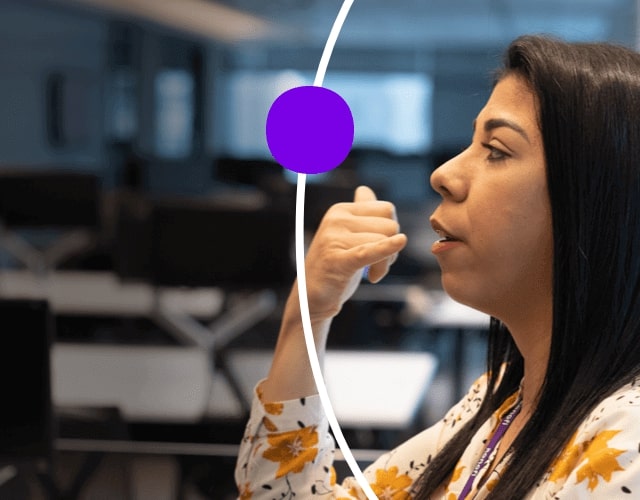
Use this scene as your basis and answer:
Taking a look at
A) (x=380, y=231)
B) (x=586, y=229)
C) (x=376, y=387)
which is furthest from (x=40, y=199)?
(x=586, y=229)

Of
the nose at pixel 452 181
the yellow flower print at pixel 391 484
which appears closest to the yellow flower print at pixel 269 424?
the yellow flower print at pixel 391 484

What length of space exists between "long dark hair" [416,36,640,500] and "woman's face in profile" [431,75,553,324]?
20 mm

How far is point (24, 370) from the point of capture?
1669mm

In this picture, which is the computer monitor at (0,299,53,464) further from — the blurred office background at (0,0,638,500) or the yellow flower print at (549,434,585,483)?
the yellow flower print at (549,434,585,483)

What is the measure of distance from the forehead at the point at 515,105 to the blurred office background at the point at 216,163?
5.31 ft

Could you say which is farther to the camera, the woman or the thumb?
the thumb

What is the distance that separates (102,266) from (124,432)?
126 cm

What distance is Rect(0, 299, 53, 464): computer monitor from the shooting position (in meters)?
1.66

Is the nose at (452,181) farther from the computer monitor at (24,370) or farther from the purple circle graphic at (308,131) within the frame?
the computer monitor at (24,370)

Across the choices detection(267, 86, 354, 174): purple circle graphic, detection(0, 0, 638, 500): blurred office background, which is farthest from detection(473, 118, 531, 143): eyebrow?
detection(0, 0, 638, 500): blurred office background

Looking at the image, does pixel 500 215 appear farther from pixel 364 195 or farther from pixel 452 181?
pixel 364 195

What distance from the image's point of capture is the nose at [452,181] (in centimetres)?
94

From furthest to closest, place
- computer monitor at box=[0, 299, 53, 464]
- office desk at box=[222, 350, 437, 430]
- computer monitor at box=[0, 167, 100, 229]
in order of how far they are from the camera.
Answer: computer monitor at box=[0, 167, 100, 229]
office desk at box=[222, 350, 437, 430]
computer monitor at box=[0, 299, 53, 464]

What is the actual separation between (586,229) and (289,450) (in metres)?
0.46
